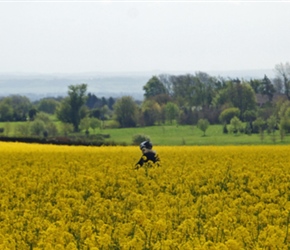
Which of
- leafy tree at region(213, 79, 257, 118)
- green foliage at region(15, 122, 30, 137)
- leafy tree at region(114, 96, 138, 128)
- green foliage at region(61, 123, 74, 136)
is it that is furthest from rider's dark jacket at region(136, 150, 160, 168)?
leafy tree at region(213, 79, 257, 118)

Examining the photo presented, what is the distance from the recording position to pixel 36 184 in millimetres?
15656

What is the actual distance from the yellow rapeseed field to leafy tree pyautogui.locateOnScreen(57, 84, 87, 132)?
12741 cm

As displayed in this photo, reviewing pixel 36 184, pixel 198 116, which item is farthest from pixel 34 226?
pixel 198 116

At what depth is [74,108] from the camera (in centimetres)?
14962

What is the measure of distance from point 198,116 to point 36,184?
143929 mm

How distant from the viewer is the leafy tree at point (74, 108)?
148625 mm

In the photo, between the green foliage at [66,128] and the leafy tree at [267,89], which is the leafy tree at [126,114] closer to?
the green foliage at [66,128]

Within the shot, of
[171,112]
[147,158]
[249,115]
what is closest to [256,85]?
[249,115]

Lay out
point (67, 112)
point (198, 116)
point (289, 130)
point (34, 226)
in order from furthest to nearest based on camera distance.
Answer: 1. point (198, 116)
2. point (67, 112)
3. point (289, 130)
4. point (34, 226)

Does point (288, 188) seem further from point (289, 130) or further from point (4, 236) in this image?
point (289, 130)

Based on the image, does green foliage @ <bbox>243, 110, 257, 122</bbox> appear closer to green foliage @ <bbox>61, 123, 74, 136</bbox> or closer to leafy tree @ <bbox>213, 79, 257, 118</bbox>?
leafy tree @ <bbox>213, 79, 257, 118</bbox>

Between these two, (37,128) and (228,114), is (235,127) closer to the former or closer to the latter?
(228,114)

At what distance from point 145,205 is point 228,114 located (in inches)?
5346

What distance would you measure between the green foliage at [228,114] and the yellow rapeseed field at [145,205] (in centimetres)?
12572
